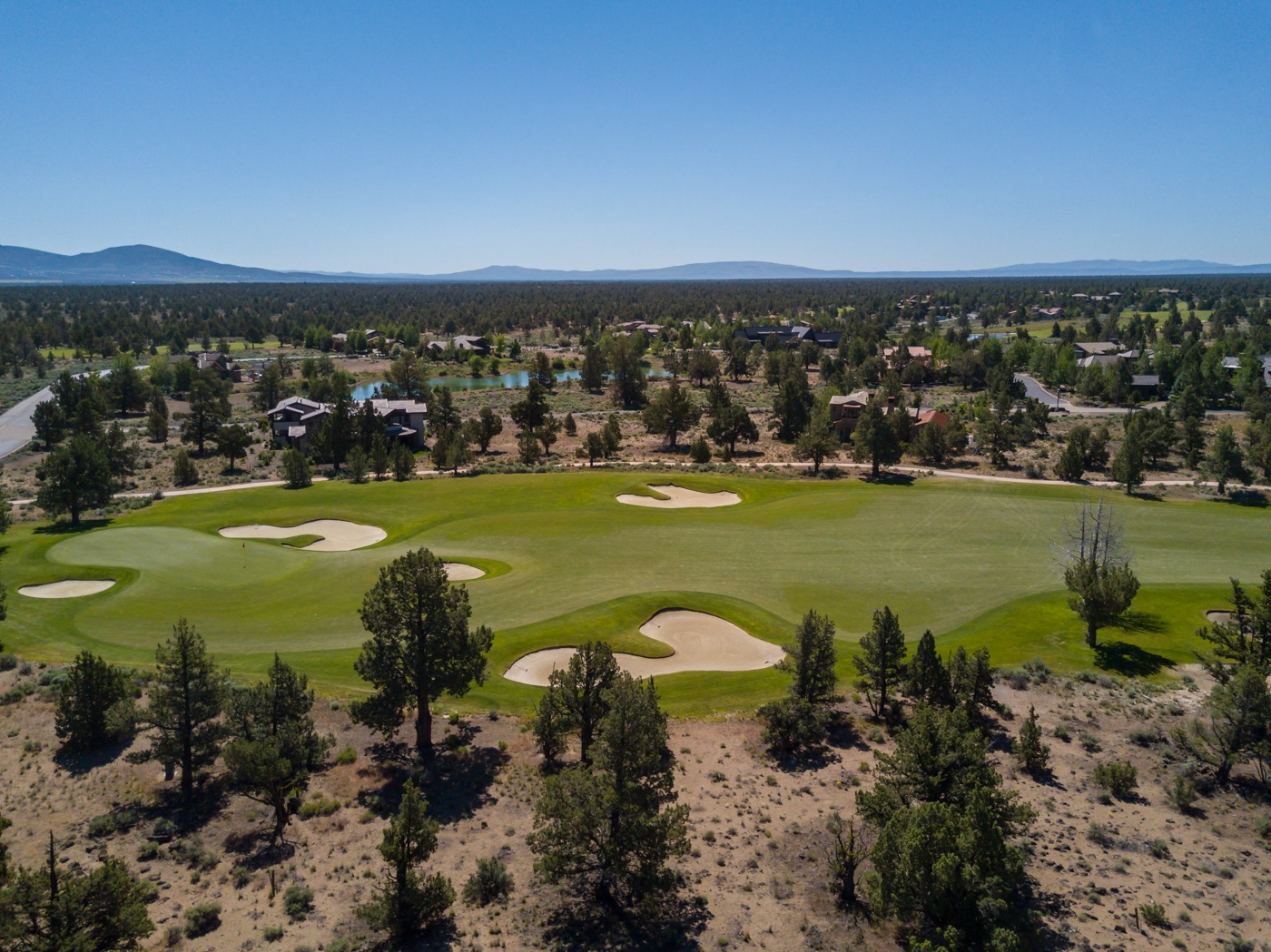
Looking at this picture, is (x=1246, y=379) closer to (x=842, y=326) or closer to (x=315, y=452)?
(x=842, y=326)

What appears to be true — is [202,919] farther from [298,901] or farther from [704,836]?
[704,836]

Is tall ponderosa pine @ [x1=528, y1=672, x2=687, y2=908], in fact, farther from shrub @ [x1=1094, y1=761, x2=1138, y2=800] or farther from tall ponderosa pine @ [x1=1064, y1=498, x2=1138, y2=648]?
tall ponderosa pine @ [x1=1064, y1=498, x2=1138, y2=648]

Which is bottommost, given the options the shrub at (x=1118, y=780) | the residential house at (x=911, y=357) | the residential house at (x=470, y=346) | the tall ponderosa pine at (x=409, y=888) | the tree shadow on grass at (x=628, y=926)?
the tree shadow on grass at (x=628, y=926)

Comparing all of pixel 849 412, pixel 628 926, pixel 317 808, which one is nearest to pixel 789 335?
pixel 849 412

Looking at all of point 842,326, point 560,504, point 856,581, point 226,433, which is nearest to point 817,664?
point 856,581

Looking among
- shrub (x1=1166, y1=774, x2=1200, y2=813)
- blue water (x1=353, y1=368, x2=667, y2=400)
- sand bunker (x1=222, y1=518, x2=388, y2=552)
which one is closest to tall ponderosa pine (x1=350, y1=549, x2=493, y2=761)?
shrub (x1=1166, y1=774, x2=1200, y2=813)

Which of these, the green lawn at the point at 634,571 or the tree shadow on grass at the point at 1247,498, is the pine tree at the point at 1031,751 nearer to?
the green lawn at the point at 634,571

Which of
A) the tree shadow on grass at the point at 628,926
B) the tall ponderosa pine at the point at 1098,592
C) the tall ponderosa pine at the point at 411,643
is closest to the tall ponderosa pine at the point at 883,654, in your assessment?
the tall ponderosa pine at the point at 1098,592
